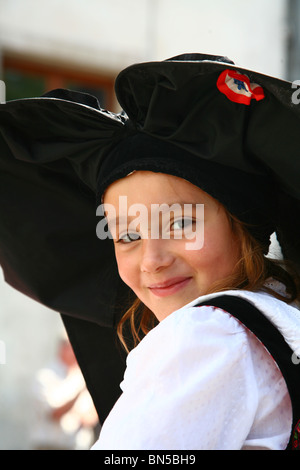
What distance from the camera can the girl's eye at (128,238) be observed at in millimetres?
1514

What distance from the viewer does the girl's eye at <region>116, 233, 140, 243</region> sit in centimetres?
151

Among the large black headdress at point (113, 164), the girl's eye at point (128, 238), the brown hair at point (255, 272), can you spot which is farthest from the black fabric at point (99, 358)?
the brown hair at point (255, 272)

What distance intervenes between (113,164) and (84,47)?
4.48 m

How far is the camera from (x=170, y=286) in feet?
4.88

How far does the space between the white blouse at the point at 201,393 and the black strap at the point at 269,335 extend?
14 millimetres

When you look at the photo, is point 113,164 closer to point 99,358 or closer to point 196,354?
point 196,354

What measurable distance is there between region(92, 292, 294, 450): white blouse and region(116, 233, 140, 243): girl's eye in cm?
32

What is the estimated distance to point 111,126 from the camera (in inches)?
59.4

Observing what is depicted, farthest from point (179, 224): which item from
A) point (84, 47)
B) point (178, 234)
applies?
point (84, 47)

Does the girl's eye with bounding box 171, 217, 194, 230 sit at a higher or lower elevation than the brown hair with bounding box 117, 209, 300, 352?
higher

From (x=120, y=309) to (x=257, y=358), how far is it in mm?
726

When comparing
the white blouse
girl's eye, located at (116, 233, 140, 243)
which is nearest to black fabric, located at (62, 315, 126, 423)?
girl's eye, located at (116, 233, 140, 243)

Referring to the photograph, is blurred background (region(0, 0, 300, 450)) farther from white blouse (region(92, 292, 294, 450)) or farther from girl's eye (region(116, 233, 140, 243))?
white blouse (region(92, 292, 294, 450))
